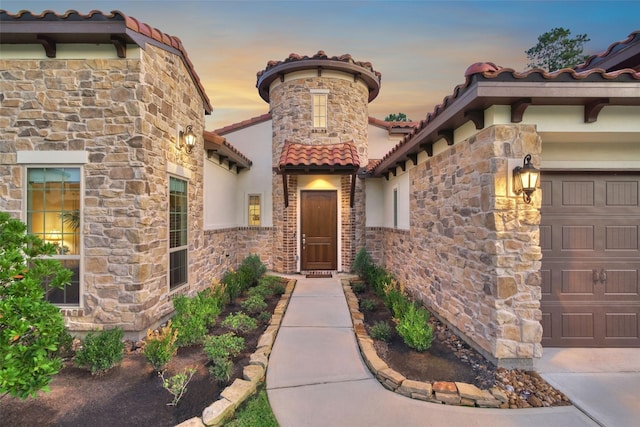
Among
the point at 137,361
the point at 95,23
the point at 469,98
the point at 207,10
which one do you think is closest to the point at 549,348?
the point at 469,98

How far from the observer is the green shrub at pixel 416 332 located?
406 centimetres

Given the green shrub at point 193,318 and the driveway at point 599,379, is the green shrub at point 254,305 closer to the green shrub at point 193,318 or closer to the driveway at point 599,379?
the green shrub at point 193,318

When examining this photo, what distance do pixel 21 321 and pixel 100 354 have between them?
1701mm

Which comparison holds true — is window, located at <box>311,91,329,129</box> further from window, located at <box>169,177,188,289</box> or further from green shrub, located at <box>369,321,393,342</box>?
green shrub, located at <box>369,321,393,342</box>

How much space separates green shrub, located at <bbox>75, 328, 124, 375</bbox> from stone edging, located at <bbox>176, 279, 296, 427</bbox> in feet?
5.60

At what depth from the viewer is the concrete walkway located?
271 cm

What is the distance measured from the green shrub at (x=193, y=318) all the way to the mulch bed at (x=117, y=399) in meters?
0.40

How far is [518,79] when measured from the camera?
10.7 ft

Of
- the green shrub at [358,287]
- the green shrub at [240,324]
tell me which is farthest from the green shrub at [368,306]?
the green shrub at [240,324]

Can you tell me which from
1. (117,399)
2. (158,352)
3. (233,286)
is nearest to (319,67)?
(233,286)

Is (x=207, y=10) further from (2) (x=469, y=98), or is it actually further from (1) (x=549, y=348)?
(1) (x=549, y=348)

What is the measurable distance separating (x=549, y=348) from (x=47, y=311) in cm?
595

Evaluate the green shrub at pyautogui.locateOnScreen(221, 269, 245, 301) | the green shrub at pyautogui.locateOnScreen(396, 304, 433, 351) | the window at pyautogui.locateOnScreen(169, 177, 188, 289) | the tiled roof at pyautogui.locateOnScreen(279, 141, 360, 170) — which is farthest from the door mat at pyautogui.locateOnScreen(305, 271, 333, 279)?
the green shrub at pyautogui.locateOnScreen(396, 304, 433, 351)

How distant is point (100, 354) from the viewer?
358 centimetres
